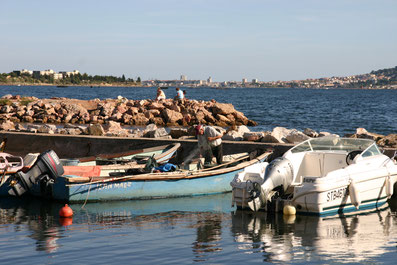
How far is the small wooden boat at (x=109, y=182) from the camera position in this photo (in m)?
14.8

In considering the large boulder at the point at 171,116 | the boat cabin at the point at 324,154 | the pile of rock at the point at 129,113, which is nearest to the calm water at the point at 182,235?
the boat cabin at the point at 324,154

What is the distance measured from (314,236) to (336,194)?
1798 millimetres

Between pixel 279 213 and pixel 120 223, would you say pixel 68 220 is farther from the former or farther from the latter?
pixel 279 213

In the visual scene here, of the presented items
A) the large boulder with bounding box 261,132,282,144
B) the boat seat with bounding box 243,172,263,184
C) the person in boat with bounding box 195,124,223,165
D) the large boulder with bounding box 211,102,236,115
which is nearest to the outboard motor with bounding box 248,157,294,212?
the boat seat with bounding box 243,172,263,184

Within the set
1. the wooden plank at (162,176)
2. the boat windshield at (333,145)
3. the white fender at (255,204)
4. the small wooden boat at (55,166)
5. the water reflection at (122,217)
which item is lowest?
the water reflection at (122,217)

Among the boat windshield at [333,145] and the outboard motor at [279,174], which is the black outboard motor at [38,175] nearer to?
the outboard motor at [279,174]

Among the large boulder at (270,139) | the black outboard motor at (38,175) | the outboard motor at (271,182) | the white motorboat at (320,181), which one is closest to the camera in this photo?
the white motorboat at (320,181)

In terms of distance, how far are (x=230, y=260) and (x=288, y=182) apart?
4.26 meters

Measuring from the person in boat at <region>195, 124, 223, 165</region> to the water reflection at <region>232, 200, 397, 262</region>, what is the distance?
3424 millimetres

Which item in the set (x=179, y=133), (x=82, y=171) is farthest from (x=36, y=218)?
(x=179, y=133)

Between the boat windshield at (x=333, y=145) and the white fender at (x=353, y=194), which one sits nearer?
the white fender at (x=353, y=194)

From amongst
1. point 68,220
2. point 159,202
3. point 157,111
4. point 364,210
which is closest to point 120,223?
Answer: point 68,220

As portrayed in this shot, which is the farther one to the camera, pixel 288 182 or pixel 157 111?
pixel 157 111

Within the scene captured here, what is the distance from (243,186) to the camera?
13.4 meters
